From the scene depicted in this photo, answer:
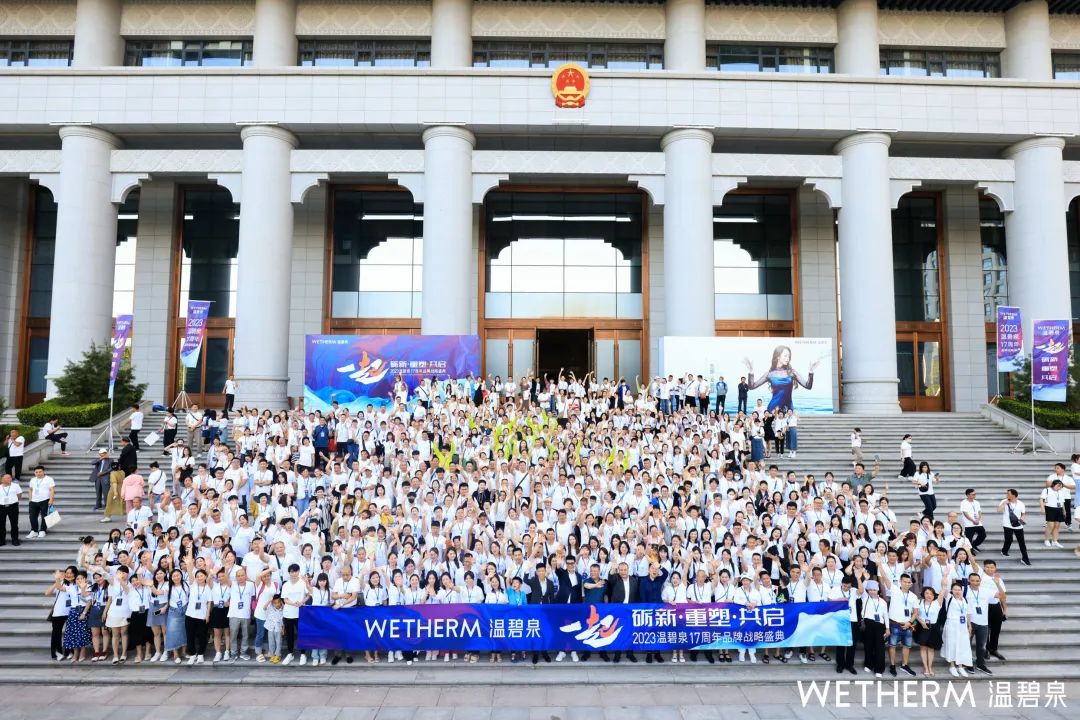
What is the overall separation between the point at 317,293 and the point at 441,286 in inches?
265

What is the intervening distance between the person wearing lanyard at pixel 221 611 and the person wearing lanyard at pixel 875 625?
29.3 feet

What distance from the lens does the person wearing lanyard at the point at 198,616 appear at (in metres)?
10.0

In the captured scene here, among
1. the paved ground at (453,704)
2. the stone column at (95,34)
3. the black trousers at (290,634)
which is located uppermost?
the stone column at (95,34)

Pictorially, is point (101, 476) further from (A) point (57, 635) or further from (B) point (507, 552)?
(B) point (507, 552)

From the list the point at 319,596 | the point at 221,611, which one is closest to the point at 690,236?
the point at 319,596

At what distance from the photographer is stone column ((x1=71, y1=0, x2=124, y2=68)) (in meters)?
25.0

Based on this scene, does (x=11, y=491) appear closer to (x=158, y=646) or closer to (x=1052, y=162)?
(x=158, y=646)

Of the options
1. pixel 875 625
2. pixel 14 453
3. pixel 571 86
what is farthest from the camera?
pixel 571 86

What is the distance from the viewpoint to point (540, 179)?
88.8 feet

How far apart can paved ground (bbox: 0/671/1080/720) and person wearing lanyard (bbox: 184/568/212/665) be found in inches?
27.0

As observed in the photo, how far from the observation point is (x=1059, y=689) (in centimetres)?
947

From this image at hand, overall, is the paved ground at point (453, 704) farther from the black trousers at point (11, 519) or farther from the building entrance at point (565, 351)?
the building entrance at point (565, 351)

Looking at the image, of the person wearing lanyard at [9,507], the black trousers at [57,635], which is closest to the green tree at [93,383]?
the person wearing lanyard at [9,507]

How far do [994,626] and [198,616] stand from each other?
11349 millimetres
